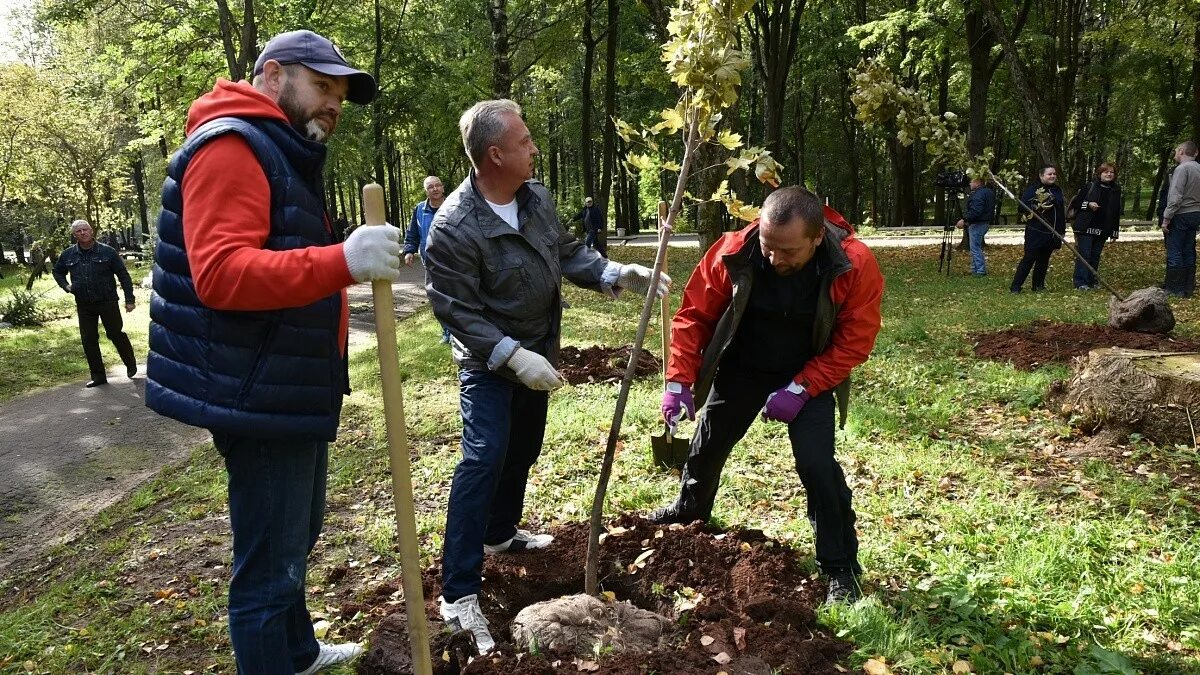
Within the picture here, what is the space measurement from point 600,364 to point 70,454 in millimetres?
4800

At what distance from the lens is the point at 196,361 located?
2.11 meters

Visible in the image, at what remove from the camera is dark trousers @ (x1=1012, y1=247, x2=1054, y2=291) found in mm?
11492

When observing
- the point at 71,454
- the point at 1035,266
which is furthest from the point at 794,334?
the point at 1035,266

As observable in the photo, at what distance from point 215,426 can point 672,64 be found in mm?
1956

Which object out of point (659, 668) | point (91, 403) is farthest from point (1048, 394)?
point (91, 403)

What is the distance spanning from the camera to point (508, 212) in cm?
321

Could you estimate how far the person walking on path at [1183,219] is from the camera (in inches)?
389

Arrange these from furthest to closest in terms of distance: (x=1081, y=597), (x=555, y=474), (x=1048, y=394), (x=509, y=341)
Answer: (x=1048, y=394) < (x=555, y=474) < (x=1081, y=597) < (x=509, y=341)

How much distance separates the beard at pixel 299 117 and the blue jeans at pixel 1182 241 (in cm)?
1133

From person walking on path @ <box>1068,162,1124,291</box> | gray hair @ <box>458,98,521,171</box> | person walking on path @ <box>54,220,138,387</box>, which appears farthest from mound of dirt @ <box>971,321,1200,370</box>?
person walking on path @ <box>54,220,138,387</box>

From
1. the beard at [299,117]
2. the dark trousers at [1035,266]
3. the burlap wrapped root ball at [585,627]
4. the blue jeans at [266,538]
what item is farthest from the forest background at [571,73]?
the blue jeans at [266,538]

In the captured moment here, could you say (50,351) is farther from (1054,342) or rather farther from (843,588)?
(1054,342)

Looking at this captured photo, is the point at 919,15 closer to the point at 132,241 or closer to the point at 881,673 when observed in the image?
the point at 881,673

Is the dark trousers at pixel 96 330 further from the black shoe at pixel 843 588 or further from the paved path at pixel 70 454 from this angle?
the black shoe at pixel 843 588
